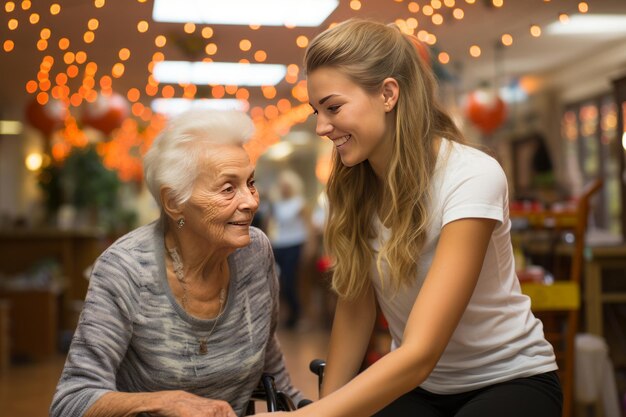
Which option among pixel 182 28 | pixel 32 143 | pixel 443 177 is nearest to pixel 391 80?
pixel 443 177

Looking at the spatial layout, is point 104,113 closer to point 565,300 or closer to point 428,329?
point 565,300

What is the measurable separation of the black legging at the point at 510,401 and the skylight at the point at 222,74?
17.3 ft

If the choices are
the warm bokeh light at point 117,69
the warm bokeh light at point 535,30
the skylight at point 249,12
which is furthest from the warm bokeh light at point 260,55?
the warm bokeh light at point 535,30

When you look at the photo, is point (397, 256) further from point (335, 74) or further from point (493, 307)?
A: point (335, 74)

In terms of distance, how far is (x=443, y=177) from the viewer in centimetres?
171

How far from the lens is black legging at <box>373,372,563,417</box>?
65.5 inches

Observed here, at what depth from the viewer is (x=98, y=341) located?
1.75 metres

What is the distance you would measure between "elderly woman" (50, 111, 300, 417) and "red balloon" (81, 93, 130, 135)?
5.91 meters

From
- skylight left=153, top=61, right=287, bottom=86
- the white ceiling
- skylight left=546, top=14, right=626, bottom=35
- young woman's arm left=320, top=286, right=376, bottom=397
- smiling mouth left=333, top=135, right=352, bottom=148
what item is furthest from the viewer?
skylight left=546, top=14, right=626, bottom=35

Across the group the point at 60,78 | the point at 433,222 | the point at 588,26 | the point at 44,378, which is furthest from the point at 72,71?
the point at 588,26

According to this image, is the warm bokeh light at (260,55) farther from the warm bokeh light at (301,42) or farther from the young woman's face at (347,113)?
the young woman's face at (347,113)

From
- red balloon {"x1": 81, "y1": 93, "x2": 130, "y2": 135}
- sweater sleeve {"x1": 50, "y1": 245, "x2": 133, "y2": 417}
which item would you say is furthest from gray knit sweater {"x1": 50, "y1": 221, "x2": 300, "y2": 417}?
red balloon {"x1": 81, "y1": 93, "x2": 130, "y2": 135}

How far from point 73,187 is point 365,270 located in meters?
9.47

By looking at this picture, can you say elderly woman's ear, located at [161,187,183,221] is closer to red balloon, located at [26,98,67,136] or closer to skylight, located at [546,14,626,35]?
red balloon, located at [26,98,67,136]
